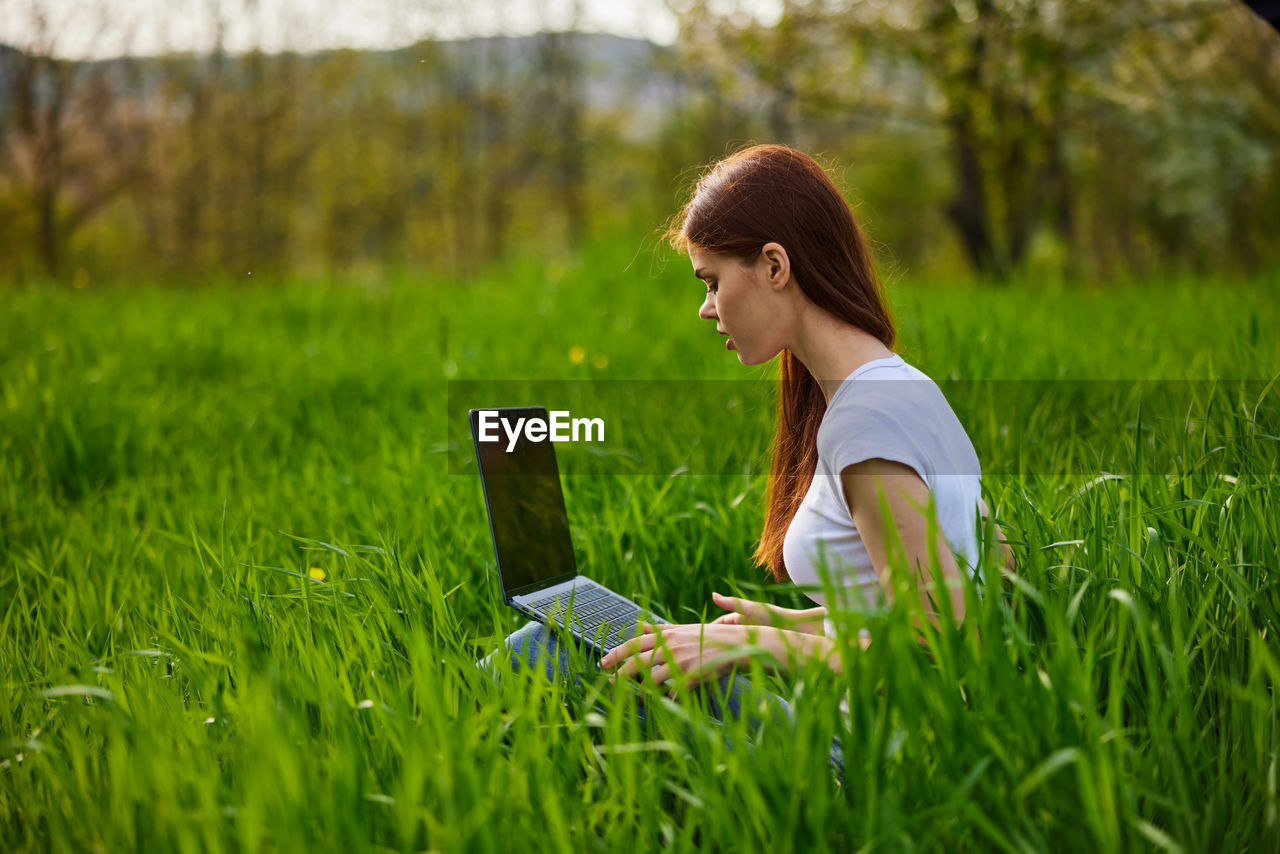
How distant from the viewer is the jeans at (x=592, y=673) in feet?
5.01

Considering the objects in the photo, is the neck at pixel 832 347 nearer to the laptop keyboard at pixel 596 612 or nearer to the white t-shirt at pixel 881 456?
the white t-shirt at pixel 881 456

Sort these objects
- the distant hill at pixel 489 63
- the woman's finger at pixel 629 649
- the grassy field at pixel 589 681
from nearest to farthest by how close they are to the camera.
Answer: the grassy field at pixel 589 681
the woman's finger at pixel 629 649
the distant hill at pixel 489 63

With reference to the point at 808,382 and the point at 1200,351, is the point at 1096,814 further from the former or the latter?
the point at 1200,351

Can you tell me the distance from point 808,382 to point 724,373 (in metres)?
2.70

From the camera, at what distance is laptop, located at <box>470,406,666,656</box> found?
205 cm

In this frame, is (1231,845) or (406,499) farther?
(406,499)

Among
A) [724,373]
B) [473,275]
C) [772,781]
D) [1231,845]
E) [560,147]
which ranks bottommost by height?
[1231,845]

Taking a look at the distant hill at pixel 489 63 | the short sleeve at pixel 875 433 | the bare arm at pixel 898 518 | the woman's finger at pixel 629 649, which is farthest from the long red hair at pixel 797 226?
the distant hill at pixel 489 63

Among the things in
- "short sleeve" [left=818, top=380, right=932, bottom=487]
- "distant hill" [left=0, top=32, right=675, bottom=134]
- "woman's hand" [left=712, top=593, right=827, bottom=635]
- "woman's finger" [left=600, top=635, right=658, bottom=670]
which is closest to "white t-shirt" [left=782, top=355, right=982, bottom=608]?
"short sleeve" [left=818, top=380, right=932, bottom=487]

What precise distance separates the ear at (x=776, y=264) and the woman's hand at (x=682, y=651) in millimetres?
675

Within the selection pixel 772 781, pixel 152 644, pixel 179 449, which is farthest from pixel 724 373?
pixel 772 781

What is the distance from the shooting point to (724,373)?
16.2ft

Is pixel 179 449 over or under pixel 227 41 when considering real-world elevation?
under

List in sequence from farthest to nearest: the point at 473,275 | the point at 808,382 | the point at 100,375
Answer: the point at 473,275, the point at 100,375, the point at 808,382
